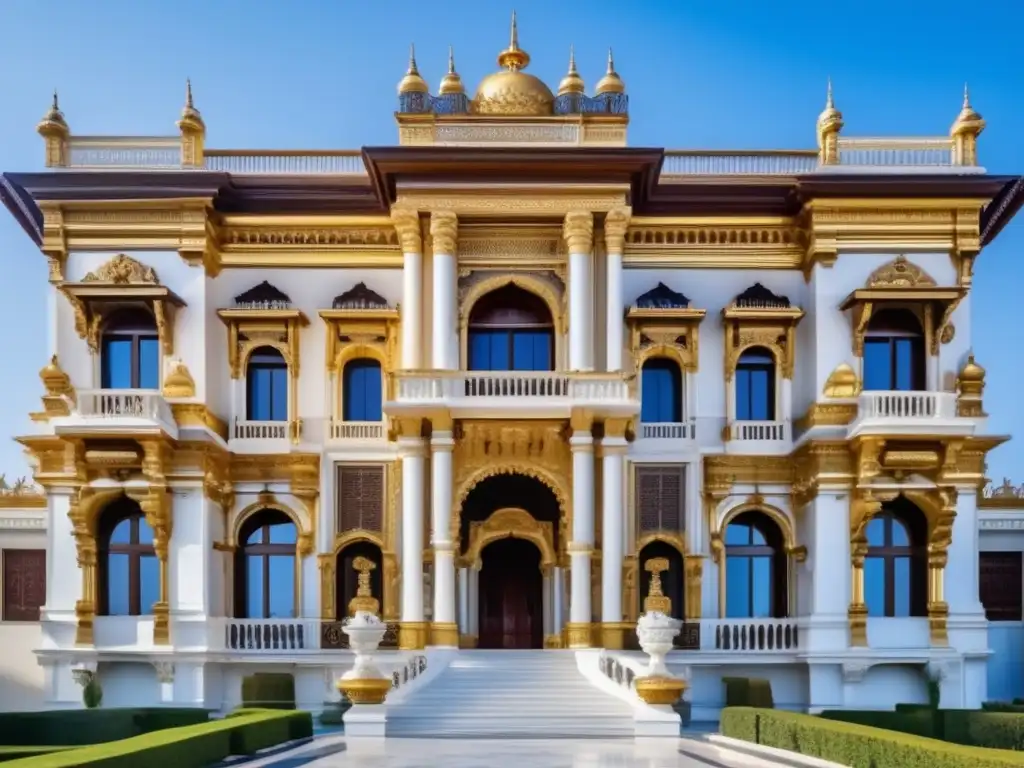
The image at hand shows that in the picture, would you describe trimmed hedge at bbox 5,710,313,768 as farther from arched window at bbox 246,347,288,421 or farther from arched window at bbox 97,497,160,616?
Result: arched window at bbox 246,347,288,421

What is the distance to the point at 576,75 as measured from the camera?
28266 mm

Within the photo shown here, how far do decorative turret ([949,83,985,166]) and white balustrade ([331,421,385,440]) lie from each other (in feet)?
45.9

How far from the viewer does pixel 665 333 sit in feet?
92.4

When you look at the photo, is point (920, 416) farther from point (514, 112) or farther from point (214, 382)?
point (214, 382)

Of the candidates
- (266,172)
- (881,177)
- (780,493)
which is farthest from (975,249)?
(266,172)

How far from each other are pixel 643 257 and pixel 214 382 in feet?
32.3

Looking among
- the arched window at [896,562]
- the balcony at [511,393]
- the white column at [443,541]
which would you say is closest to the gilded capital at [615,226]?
the balcony at [511,393]

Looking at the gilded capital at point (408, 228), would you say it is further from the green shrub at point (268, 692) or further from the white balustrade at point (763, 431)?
the green shrub at point (268, 692)

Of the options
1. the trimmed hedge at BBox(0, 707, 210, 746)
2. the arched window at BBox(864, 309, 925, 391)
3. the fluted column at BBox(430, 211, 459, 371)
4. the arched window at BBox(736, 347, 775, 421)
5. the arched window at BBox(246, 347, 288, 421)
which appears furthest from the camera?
the arched window at BBox(736, 347, 775, 421)

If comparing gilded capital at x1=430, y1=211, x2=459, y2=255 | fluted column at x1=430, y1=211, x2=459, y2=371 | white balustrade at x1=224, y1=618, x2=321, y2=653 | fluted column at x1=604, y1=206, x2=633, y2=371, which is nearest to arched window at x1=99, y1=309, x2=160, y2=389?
white balustrade at x1=224, y1=618, x2=321, y2=653

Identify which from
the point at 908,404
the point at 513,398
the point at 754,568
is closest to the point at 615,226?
the point at 513,398

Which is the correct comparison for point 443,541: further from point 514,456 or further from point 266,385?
point 266,385

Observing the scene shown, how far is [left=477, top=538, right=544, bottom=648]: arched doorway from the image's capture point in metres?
28.7

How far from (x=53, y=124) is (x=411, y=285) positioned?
8607 millimetres
